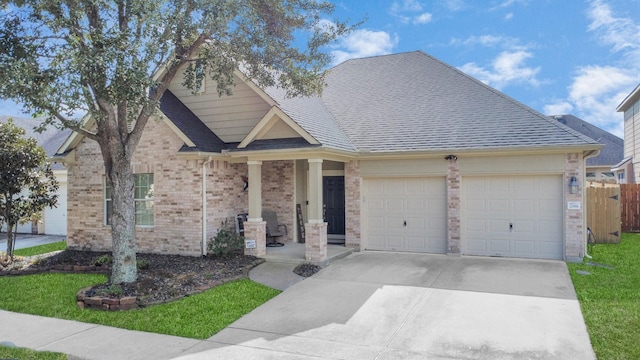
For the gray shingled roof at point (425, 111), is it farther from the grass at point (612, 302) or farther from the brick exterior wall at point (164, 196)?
the brick exterior wall at point (164, 196)

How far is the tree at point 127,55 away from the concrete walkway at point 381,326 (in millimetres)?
2526

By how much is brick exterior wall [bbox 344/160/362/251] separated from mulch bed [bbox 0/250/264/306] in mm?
2987

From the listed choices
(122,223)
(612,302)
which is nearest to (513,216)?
(612,302)

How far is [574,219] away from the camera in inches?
429

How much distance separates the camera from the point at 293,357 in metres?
5.65

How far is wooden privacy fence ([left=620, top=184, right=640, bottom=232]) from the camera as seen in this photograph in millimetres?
17125

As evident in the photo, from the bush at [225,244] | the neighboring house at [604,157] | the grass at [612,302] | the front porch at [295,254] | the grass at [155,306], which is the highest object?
the neighboring house at [604,157]

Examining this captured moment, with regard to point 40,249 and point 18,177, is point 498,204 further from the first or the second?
point 40,249

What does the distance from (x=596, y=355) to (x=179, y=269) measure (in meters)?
8.18

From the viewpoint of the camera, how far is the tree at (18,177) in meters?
11.2

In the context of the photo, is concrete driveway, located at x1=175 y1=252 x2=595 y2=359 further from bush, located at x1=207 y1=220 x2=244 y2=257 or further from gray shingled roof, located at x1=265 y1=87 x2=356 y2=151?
gray shingled roof, located at x1=265 y1=87 x2=356 y2=151

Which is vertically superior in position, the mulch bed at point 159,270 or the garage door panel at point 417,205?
the garage door panel at point 417,205

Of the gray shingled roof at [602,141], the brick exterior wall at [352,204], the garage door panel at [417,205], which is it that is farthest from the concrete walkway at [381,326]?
the gray shingled roof at [602,141]

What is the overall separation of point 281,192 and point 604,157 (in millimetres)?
23515
